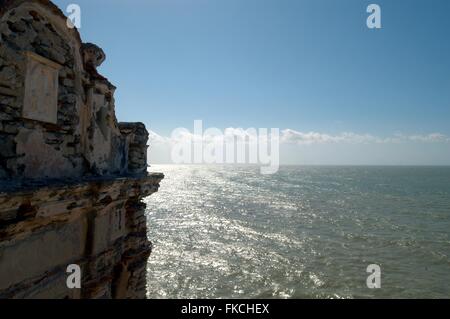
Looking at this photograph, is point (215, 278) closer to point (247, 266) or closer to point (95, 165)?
point (247, 266)

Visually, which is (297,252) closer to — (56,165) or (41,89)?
(56,165)

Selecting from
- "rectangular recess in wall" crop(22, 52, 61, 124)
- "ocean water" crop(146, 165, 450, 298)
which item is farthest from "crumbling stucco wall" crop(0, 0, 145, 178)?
"ocean water" crop(146, 165, 450, 298)

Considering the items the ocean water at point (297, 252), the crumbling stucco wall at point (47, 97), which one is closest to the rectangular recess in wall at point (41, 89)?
the crumbling stucco wall at point (47, 97)

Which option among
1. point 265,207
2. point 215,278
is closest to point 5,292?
point 215,278

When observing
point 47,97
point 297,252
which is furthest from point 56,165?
point 297,252

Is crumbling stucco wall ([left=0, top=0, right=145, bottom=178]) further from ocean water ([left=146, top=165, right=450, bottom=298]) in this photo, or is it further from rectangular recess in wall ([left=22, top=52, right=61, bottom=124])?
ocean water ([left=146, top=165, right=450, bottom=298])

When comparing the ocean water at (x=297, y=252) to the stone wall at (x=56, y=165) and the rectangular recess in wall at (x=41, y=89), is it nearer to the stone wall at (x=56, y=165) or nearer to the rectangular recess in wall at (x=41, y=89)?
the stone wall at (x=56, y=165)

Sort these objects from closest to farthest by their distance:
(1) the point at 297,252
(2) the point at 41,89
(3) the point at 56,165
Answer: (2) the point at 41,89, (3) the point at 56,165, (1) the point at 297,252
